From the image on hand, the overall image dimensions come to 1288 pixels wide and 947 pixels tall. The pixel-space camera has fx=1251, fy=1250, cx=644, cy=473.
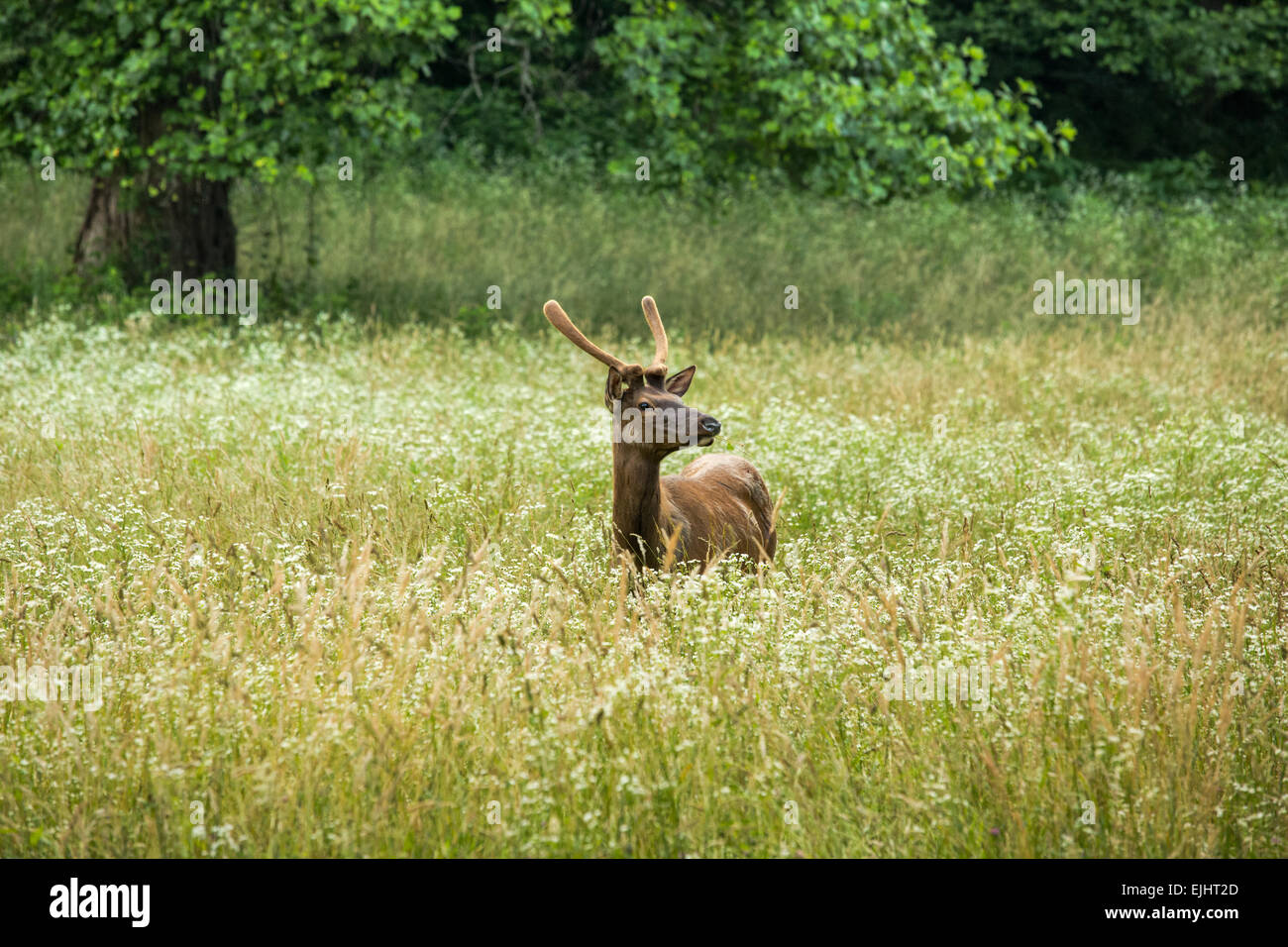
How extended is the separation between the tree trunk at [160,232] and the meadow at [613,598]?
30.9 inches

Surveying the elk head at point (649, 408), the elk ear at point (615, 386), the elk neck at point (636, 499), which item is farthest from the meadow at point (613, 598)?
the elk ear at point (615, 386)

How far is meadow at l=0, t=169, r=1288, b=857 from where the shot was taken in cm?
289

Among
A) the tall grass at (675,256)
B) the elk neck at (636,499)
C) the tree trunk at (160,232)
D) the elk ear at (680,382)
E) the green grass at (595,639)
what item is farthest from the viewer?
the tall grass at (675,256)

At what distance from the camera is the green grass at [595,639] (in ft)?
9.42

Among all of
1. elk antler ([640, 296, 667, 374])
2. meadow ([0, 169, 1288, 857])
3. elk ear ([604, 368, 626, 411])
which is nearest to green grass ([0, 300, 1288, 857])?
meadow ([0, 169, 1288, 857])

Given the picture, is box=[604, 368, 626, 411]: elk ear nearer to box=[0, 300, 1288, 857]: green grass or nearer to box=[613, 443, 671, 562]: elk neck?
box=[613, 443, 671, 562]: elk neck

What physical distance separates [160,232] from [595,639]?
991cm

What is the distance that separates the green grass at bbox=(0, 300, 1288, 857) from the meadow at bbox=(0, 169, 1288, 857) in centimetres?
2

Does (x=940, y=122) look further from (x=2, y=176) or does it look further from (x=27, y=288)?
(x=2, y=176)

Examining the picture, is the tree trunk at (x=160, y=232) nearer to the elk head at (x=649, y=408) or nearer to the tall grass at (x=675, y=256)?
the tall grass at (x=675, y=256)

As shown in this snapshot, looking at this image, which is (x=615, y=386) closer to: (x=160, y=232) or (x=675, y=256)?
(x=675, y=256)

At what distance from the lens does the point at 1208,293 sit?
12.9 meters

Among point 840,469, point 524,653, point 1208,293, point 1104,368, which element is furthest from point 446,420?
point 1208,293

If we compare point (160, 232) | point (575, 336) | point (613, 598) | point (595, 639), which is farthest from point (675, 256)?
point (595, 639)
